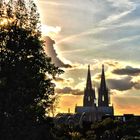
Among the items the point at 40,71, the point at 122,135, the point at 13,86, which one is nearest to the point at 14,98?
the point at 13,86

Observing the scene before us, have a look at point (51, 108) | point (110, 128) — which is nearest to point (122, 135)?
point (110, 128)

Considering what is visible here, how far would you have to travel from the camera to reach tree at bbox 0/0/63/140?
4362 centimetres

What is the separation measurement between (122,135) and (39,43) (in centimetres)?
11503

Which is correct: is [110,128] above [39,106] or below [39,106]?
above

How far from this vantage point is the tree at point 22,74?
143 feet

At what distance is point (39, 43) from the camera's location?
157ft

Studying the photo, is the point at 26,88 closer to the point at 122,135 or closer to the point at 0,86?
the point at 0,86

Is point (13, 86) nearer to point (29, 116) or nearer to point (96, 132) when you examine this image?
point (29, 116)

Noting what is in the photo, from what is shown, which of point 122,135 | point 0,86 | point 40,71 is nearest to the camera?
point 0,86

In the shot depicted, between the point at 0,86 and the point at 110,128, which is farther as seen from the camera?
the point at 110,128

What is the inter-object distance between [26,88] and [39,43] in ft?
16.5

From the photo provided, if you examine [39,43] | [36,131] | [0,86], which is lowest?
[36,131]

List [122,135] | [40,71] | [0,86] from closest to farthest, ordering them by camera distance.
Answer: [0,86]
[40,71]
[122,135]

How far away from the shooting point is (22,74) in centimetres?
4428
